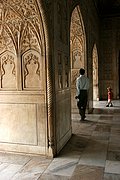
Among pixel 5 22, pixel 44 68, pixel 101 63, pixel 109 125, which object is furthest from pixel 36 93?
pixel 101 63

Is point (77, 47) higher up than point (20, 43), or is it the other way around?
point (77, 47)

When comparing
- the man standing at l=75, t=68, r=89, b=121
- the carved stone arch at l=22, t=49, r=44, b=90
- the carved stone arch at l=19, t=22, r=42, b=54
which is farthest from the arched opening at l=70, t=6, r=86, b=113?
the carved stone arch at l=22, t=49, r=44, b=90

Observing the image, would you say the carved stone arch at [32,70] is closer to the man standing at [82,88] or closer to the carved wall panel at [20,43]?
the carved wall panel at [20,43]

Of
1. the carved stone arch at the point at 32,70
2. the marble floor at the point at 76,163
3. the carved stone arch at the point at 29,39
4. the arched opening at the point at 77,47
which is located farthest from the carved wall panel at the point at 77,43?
the carved stone arch at the point at 32,70

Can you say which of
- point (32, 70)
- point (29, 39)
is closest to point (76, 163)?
point (32, 70)

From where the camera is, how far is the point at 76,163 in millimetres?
3359

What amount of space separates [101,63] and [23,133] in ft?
30.3

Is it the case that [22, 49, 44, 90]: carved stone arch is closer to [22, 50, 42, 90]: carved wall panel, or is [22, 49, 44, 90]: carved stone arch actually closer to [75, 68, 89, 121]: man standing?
[22, 50, 42, 90]: carved wall panel

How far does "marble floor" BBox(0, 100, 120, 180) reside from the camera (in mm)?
2937

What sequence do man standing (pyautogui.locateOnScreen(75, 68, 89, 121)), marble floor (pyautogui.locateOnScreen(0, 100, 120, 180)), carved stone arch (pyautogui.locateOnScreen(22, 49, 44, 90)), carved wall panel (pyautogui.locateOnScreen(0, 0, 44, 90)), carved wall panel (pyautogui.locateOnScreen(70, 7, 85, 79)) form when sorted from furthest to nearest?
carved wall panel (pyautogui.locateOnScreen(70, 7, 85, 79)), man standing (pyautogui.locateOnScreen(75, 68, 89, 121)), carved stone arch (pyautogui.locateOnScreen(22, 49, 44, 90)), carved wall panel (pyautogui.locateOnScreen(0, 0, 44, 90)), marble floor (pyautogui.locateOnScreen(0, 100, 120, 180))

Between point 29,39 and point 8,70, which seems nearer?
point 29,39

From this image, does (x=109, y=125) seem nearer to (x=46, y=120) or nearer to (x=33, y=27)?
(x=46, y=120)

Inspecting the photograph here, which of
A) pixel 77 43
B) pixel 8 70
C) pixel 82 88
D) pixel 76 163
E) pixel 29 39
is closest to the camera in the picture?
pixel 76 163

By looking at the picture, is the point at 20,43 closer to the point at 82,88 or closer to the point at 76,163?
the point at 76,163
